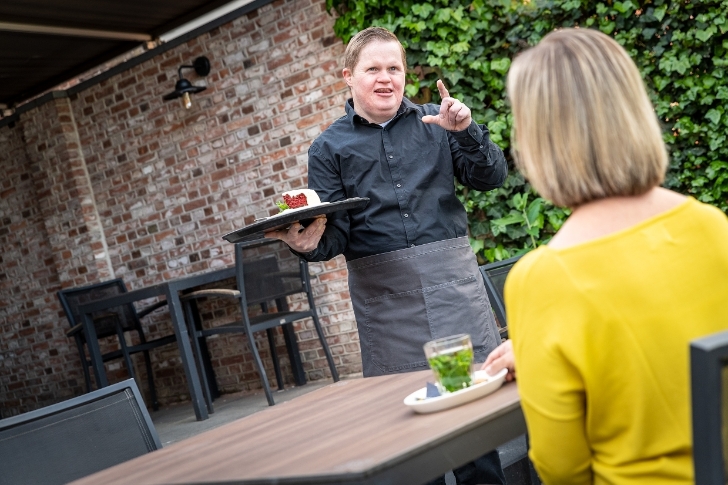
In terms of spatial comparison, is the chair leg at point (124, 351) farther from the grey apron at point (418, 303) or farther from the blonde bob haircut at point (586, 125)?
the blonde bob haircut at point (586, 125)

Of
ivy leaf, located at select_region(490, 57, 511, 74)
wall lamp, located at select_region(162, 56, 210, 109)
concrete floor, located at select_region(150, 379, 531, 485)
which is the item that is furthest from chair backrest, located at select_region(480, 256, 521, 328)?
wall lamp, located at select_region(162, 56, 210, 109)

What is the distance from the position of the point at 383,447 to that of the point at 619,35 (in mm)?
3701

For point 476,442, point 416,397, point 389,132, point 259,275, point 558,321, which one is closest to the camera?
point 558,321

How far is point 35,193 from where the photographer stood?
727 cm

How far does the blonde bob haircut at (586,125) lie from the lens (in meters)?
1.17

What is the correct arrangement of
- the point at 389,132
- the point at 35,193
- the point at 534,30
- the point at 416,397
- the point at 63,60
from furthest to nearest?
the point at 35,193, the point at 63,60, the point at 534,30, the point at 389,132, the point at 416,397

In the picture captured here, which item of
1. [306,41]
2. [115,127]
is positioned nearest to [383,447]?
[306,41]

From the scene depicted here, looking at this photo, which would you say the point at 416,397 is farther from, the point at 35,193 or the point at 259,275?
the point at 35,193

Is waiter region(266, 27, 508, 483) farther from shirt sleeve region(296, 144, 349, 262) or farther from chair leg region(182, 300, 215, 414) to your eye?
chair leg region(182, 300, 215, 414)

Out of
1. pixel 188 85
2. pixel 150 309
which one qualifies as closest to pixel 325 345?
pixel 150 309

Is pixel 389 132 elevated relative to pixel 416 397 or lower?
elevated

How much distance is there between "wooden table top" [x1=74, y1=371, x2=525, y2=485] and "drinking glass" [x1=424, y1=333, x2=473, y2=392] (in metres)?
0.05

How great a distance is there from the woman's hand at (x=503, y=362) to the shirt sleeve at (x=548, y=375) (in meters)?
0.31

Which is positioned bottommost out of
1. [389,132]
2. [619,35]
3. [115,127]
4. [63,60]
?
[389,132]
